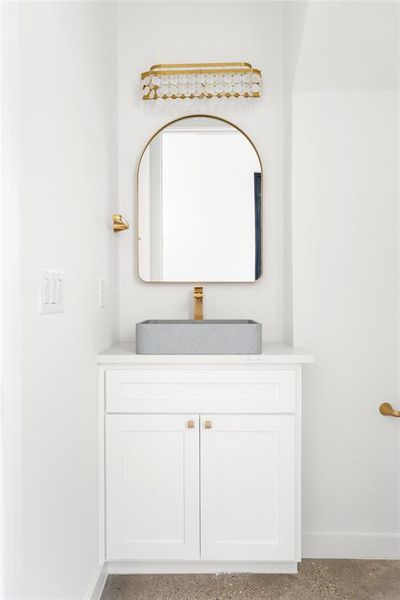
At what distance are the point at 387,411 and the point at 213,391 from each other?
0.75 metres

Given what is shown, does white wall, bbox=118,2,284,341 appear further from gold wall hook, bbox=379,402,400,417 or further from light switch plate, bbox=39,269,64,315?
light switch plate, bbox=39,269,64,315

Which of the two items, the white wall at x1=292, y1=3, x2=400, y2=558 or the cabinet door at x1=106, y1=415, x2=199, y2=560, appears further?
the white wall at x1=292, y1=3, x2=400, y2=558

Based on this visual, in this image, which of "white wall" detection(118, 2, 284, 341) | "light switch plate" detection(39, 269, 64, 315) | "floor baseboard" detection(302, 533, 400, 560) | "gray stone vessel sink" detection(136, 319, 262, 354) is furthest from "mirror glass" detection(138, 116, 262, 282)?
"floor baseboard" detection(302, 533, 400, 560)

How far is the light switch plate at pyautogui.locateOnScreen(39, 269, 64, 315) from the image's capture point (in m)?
1.12

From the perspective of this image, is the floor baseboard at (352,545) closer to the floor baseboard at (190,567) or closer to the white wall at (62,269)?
the floor baseboard at (190,567)

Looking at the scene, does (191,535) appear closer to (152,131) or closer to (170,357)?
(170,357)

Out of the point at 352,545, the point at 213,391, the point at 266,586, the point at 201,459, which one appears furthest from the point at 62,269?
the point at 352,545

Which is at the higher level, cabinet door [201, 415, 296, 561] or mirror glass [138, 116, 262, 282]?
mirror glass [138, 116, 262, 282]

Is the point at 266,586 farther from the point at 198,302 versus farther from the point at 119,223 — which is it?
the point at 119,223

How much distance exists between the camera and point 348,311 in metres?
1.95

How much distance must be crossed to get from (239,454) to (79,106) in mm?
1330

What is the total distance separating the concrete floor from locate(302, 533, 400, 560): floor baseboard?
0.09 metres

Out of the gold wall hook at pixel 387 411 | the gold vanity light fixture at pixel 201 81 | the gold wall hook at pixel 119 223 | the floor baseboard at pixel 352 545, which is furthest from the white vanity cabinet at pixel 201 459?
the gold vanity light fixture at pixel 201 81

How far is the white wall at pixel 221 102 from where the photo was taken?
2092mm
